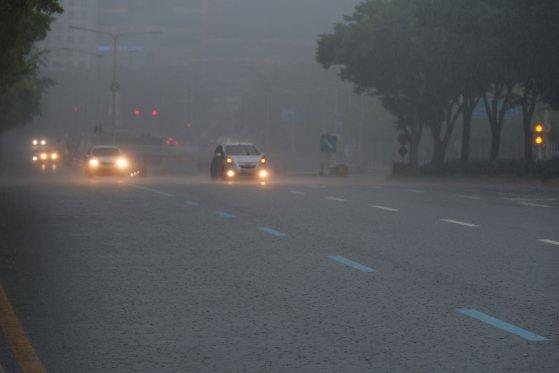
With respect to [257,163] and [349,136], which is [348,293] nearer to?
[257,163]

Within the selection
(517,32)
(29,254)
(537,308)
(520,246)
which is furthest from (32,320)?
(517,32)

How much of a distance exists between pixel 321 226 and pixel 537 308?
10.3m

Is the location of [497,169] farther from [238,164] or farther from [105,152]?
[105,152]

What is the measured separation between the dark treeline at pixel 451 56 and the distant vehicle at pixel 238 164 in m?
8.67

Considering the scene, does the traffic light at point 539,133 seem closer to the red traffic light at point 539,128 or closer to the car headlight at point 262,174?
the red traffic light at point 539,128

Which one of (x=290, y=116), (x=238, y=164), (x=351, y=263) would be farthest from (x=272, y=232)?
(x=290, y=116)

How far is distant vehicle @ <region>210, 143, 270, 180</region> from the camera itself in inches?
2094

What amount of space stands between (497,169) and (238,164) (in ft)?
33.3

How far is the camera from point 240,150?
55.2 meters

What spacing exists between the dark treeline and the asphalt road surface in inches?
992

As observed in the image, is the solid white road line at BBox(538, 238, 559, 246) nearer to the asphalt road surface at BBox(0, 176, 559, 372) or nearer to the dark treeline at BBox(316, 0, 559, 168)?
the asphalt road surface at BBox(0, 176, 559, 372)

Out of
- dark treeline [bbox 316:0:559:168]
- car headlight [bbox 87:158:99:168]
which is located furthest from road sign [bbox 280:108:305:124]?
car headlight [bbox 87:158:99:168]

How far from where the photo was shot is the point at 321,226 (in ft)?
72.2

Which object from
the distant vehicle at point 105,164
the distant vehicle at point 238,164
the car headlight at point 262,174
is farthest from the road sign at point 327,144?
the car headlight at point 262,174
